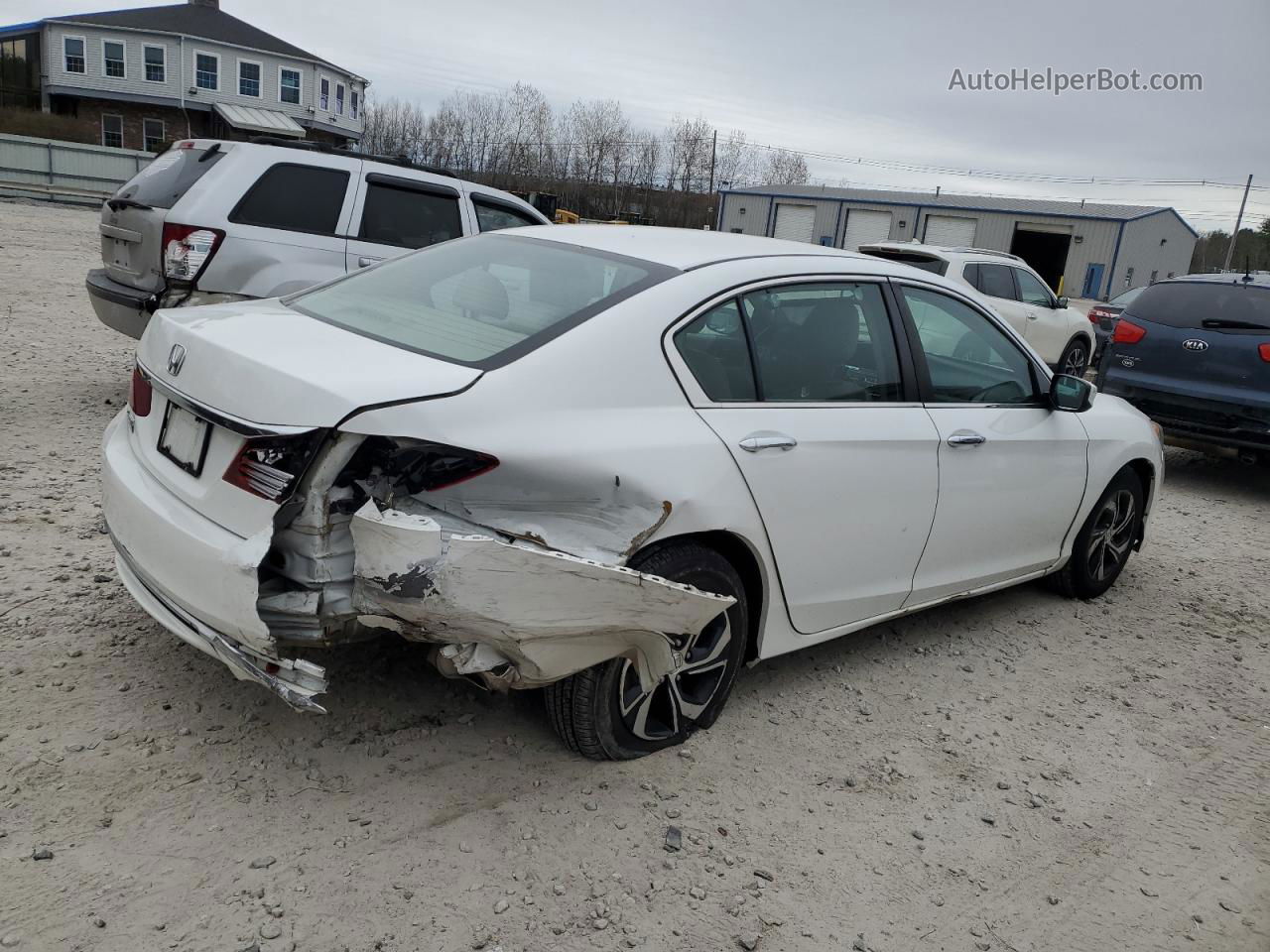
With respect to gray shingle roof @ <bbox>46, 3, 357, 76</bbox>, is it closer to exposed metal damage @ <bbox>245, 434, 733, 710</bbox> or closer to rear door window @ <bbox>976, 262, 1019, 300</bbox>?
rear door window @ <bbox>976, 262, 1019, 300</bbox>

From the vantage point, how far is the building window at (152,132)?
50.7 meters

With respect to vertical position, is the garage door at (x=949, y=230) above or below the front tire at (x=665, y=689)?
above

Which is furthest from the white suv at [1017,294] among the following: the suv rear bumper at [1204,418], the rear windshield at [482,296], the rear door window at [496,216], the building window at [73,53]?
the building window at [73,53]

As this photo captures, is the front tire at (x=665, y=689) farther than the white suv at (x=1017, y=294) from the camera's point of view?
No

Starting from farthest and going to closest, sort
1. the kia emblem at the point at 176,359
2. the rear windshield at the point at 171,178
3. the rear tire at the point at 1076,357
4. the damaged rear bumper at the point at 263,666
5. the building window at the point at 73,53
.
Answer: the building window at the point at 73,53 → the rear tire at the point at 1076,357 → the rear windshield at the point at 171,178 → the kia emblem at the point at 176,359 → the damaged rear bumper at the point at 263,666

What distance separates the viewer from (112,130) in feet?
167

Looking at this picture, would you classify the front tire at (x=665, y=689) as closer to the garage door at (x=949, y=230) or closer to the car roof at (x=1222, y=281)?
the car roof at (x=1222, y=281)

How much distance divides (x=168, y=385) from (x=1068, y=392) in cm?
382

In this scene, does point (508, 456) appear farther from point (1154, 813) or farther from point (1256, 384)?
point (1256, 384)

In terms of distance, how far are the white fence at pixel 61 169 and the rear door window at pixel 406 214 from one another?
24003 mm

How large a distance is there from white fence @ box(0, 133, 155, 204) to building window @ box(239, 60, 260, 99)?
866 inches

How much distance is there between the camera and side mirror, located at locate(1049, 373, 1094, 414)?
4691mm

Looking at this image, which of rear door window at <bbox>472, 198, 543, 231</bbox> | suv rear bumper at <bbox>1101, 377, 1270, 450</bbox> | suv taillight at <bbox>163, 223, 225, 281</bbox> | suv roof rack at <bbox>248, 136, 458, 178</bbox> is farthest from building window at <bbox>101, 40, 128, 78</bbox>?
suv rear bumper at <bbox>1101, 377, 1270, 450</bbox>

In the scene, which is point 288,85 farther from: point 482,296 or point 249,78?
point 482,296
